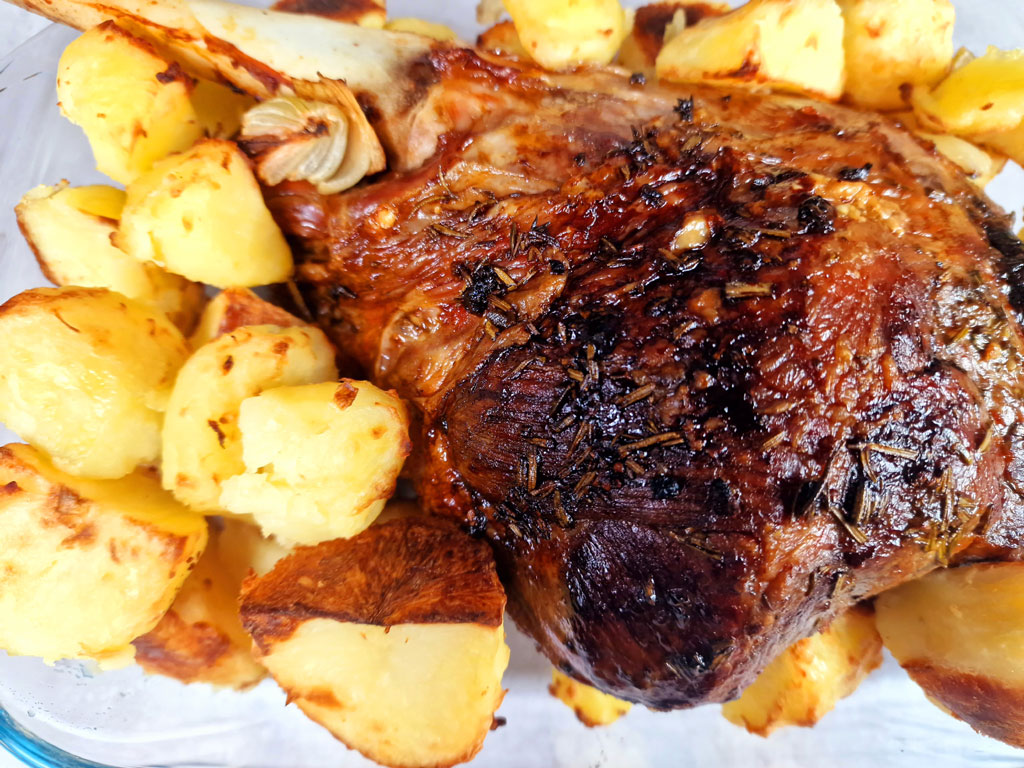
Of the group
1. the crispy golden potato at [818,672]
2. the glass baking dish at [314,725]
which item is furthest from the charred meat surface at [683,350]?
the glass baking dish at [314,725]

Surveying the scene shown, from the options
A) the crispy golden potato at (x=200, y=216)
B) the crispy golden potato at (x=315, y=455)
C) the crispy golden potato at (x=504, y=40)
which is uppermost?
the crispy golden potato at (x=504, y=40)

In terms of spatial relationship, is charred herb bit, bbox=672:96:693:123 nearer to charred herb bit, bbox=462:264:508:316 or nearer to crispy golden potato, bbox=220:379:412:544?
charred herb bit, bbox=462:264:508:316

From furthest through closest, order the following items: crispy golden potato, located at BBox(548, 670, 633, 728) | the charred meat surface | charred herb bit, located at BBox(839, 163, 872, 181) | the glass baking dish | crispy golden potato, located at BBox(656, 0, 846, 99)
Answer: crispy golden potato, located at BBox(548, 670, 633, 728), the glass baking dish, crispy golden potato, located at BBox(656, 0, 846, 99), charred herb bit, located at BBox(839, 163, 872, 181), the charred meat surface

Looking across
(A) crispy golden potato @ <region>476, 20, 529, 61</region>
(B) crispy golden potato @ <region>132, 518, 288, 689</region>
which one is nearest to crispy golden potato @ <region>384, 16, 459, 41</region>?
(A) crispy golden potato @ <region>476, 20, 529, 61</region>

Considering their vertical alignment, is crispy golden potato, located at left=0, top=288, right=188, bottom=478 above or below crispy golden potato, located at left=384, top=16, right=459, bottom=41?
below

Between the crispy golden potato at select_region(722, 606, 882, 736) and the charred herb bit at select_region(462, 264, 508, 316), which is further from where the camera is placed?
the crispy golden potato at select_region(722, 606, 882, 736)

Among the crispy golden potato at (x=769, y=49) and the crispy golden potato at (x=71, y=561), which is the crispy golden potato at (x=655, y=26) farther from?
the crispy golden potato at (x=71, y=561)

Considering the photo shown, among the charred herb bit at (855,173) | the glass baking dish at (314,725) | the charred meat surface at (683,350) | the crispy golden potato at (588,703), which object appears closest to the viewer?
the charred meat surface at (683,350)
